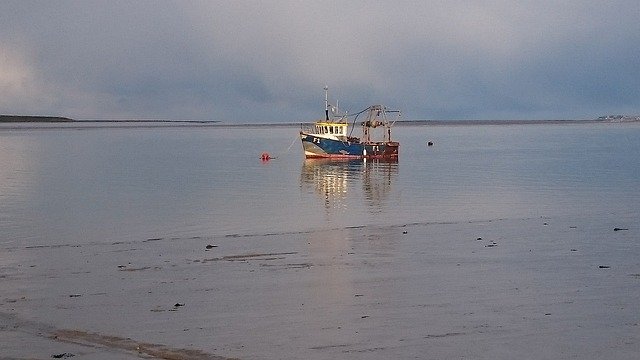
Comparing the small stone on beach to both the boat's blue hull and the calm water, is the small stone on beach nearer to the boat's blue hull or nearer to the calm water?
the calm water

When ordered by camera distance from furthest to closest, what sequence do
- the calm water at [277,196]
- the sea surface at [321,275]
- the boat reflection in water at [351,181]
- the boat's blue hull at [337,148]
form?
1. the boat's blue hull at [337,148]
2. the boat reflection in water at [351,181]
3. the calm water at [277,196]
4. the sea surface at [321,275]

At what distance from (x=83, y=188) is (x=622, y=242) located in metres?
29.1

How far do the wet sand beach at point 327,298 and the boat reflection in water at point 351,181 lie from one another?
10.6 meters

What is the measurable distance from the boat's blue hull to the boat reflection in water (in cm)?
137

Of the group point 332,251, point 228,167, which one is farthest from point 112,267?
point 228,167

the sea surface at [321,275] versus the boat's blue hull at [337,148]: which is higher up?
the sea surface at [321,275]

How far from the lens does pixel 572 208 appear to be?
33188mm

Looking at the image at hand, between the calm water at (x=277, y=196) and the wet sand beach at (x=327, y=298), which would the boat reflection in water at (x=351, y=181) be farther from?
the wet sand beach at (x=327, y=298)

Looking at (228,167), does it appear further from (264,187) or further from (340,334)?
(340,334)

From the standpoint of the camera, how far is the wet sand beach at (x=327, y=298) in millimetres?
12961

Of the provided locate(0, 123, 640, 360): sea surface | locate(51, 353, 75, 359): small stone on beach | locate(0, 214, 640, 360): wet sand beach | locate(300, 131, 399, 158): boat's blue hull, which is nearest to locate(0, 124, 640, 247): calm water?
locate(0, 123, 640, 360): sea surface

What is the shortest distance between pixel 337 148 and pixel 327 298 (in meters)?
63.3

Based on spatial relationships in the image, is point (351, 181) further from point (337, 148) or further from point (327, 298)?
point (327, 298)

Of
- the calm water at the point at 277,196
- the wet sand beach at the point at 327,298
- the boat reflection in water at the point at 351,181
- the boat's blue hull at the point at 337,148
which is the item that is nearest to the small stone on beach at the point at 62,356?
the wet sand beach at the point at 327,298
